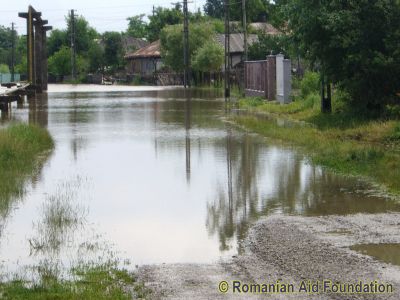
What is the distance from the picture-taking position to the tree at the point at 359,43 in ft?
70.6

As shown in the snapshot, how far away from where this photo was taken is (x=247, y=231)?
34.4 ft

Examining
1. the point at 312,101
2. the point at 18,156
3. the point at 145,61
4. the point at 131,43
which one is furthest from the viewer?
the point at 131,43

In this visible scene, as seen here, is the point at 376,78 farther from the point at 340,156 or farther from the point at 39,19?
the point at 39,19

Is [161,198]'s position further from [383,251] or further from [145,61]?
[145,61]

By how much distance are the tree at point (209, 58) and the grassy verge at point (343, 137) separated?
42117mm

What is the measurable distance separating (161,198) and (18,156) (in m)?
5.31

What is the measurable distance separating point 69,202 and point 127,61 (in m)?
98.7

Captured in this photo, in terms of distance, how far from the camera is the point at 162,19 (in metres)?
109

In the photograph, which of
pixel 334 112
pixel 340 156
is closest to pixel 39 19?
pixel 334 112

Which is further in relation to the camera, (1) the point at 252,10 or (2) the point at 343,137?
(1) the point at 252,10

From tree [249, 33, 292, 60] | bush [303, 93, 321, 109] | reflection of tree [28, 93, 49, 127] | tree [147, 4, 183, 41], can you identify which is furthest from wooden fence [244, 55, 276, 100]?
tree [147, 4, 183, 41]

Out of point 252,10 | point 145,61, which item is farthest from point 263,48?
point 145,61

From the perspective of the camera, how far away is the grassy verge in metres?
15.4

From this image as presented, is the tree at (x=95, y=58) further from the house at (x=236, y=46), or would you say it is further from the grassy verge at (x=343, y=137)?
the grassy verge at (x=343, y=137)
